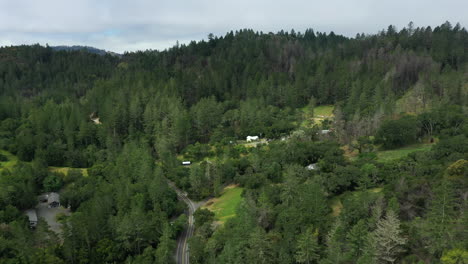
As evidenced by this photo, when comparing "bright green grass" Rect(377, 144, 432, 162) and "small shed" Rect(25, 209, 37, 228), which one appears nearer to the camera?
"small shed" Rect(25, 209, 37, 228)

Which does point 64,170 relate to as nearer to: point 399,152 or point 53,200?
point 53,200

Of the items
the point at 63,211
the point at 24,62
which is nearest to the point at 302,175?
the point at 63,211

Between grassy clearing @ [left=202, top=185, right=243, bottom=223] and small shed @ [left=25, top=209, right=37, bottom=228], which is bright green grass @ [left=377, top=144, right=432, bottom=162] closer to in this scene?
grassy clearing @ [left=202, top=185, right=243, bottom=223]

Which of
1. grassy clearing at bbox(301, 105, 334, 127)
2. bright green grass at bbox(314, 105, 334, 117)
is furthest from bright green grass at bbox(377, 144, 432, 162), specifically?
bright green grass at bbox(314, 105, 334, 117)

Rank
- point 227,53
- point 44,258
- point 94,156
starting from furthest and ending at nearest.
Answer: point 227,53 < point 94,156 < point 44,258

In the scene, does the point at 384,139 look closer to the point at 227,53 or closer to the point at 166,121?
the point at 166,121

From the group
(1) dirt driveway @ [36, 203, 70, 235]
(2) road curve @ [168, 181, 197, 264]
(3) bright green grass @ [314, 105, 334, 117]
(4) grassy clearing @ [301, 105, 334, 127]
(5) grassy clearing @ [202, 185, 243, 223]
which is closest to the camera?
(2) road curve @ [168, 181, 197, 264]

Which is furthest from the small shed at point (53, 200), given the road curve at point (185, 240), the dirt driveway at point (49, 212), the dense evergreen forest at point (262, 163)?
the road curve at point (185, 240)
